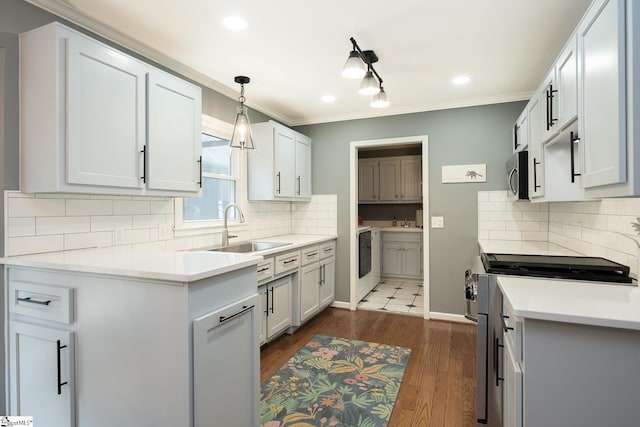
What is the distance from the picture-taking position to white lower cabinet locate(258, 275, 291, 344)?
2.84 m

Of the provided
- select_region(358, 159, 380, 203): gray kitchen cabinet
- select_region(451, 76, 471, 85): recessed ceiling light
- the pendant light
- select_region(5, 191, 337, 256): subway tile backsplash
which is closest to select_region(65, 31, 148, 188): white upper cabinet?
select_region(5, 191, 337, 256): subway tile backsplash

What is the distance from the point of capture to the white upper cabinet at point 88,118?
165 cm

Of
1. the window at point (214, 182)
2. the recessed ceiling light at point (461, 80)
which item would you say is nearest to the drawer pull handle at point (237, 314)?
the window at point (214, 182)

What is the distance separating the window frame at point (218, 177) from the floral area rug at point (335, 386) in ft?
4.58

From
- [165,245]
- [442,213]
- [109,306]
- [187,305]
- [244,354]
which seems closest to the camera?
[187,305]

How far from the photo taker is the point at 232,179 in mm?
3418

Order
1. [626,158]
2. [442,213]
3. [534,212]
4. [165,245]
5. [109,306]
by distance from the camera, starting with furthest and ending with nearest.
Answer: [442,213] < [534,212] < [165,245] < [109,306] < [626,158]

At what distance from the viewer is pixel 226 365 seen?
1475 mm

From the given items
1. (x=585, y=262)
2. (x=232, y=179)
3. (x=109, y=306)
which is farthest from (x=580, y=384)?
(x=232, y=179)

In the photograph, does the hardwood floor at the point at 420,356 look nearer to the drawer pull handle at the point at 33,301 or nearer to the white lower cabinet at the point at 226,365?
the white lower cabinet at the point at 226,365

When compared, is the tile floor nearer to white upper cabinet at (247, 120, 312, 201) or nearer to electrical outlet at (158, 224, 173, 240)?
white upper cabinet at (247, 120, 312, 201)

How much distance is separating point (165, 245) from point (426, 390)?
2225mm

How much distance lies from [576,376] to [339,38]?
2269 millimetres

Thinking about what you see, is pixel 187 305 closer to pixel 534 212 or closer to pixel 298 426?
pixel 298 426
